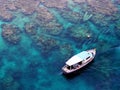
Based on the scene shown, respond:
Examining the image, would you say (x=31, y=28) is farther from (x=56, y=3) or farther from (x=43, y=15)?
(x=56, y=3)

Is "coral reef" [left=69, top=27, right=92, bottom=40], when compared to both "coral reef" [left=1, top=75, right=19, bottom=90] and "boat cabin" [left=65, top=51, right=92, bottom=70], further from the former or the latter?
"coral reef" [left=1, top=75, right=19, bottom=90]

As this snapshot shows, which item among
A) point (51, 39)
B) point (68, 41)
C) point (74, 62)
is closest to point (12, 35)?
point (51, 39)

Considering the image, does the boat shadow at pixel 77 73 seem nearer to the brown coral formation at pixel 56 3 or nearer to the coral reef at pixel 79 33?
the coral reef at pixel 79 33

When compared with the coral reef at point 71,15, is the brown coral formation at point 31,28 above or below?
below

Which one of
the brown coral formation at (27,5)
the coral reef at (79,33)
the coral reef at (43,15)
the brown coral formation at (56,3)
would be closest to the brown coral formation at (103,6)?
the brown coral formation at (56,3)

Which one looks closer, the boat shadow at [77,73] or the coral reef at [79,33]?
the boat shadow at [77,73]

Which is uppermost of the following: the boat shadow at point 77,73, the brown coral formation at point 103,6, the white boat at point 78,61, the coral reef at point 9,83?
the brown coral formation at point 103,6

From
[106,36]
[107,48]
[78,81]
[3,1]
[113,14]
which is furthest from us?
[3,1]

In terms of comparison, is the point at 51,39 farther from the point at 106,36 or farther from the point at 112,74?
the point at 112,74
